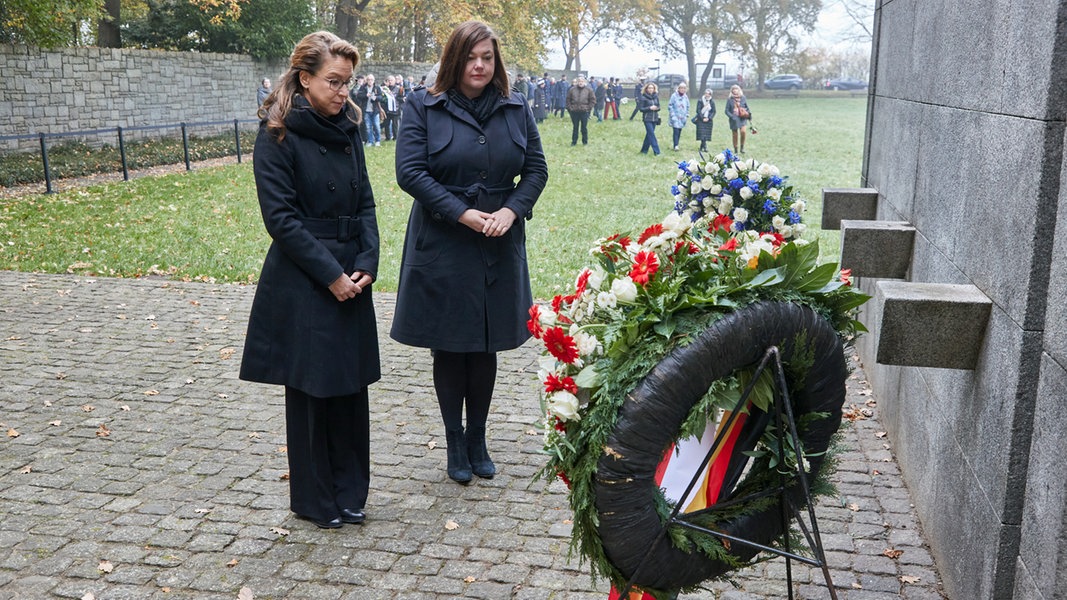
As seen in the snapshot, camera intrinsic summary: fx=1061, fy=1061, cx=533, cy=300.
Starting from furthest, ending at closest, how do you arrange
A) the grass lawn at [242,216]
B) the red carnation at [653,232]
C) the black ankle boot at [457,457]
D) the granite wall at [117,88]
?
1. the granite wall at [117,88]
2. the grass lawn at [242,216]
3. the black ankle boot at [457,457]
4. the red carnation at [653,232]

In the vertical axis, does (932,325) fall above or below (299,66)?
below

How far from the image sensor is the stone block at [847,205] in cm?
745

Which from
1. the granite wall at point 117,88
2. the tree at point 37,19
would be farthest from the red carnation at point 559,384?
the tree at point 37,19

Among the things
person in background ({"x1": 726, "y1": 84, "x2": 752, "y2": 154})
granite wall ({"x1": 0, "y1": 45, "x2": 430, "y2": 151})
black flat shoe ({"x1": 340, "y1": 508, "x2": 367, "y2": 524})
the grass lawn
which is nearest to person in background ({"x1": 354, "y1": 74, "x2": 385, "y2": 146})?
the grass lawn

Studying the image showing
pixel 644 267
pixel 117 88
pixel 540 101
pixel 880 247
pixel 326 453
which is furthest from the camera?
pixel 540 101

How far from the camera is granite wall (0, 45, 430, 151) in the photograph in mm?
21688

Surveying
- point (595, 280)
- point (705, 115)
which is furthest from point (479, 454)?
point (705, 115)

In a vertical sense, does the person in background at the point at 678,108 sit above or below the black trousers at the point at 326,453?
above

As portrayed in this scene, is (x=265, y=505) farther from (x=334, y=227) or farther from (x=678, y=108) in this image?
(x=678, y=108)

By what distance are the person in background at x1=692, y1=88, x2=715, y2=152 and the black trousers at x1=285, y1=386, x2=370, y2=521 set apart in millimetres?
21880

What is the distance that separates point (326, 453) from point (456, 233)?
120cm

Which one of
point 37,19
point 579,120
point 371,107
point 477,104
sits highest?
point 37,19

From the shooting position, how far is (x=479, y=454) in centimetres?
546

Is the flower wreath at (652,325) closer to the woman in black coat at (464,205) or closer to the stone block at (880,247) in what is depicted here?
the woman in black coat at (464,205)
